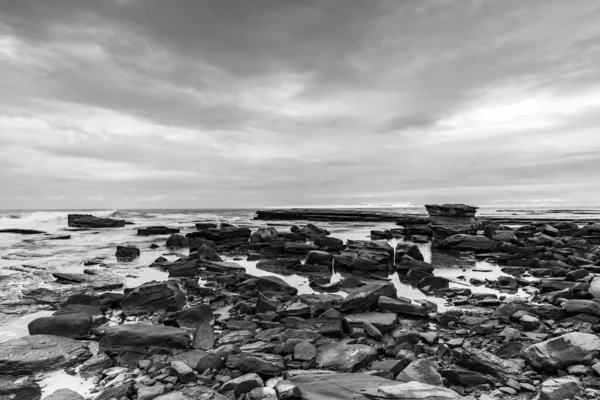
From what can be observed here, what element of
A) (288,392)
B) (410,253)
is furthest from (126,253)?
(288,392)

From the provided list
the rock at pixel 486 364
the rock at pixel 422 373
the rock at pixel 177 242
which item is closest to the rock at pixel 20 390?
the rock at pixel 422 373

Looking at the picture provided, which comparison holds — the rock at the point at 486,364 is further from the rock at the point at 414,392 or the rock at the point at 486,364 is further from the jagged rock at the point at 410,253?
the jagged rock at the point at 410,253

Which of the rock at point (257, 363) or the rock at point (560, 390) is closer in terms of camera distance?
the rock at point (560, 390)

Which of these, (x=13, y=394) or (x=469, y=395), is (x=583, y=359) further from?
(x=13, y=394)

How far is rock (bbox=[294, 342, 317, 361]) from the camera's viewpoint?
223 inches

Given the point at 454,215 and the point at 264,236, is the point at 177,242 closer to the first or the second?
the point at 264,236

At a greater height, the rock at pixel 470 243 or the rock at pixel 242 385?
the rock at pixel 242 385

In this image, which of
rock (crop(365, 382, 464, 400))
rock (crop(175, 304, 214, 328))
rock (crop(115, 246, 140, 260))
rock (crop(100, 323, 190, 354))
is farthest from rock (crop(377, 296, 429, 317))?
rock (crop(115, 246, 140, 260))

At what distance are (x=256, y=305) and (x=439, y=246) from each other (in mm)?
21341

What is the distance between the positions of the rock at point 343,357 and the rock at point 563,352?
2405mm

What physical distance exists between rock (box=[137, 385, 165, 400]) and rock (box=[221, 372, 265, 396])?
0.84 m

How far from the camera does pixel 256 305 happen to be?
916 cm

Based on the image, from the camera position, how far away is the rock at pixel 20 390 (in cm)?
486

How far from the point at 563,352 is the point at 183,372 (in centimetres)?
568
